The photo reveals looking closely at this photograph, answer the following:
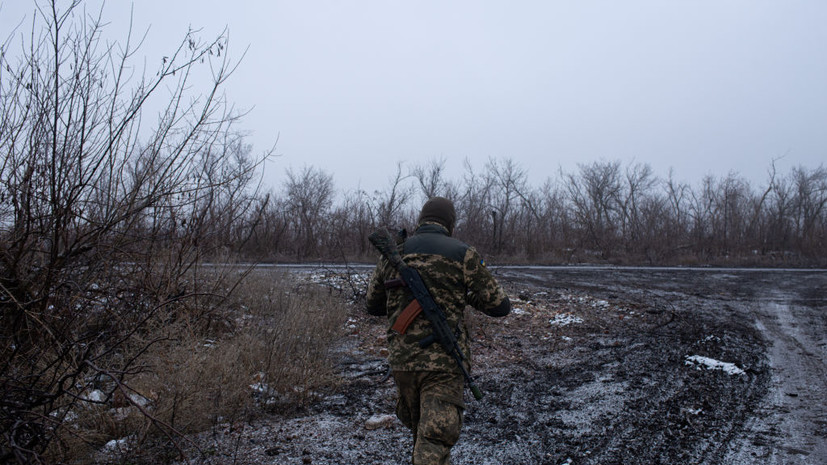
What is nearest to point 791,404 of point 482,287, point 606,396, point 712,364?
point 712,364

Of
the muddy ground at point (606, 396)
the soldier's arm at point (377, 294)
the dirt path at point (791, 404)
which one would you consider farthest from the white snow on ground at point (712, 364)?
the soldier's arm at point (377, 294)

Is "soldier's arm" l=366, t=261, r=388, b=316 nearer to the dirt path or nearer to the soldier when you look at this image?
the soldier

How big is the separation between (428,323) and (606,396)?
2.97 m

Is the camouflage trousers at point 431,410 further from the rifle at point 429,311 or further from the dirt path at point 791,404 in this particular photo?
the dirt path at point 791,404

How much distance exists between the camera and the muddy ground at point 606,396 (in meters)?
3.75

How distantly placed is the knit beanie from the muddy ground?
1.80m

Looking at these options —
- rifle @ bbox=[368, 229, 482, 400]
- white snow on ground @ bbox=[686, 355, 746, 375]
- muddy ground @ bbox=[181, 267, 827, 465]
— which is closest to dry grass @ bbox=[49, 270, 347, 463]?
muddy ground @ bbox=[181, 267, 827, 465]

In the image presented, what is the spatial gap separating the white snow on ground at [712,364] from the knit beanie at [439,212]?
4.34m

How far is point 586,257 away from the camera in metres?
20.4

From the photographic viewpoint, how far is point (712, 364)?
231 inches

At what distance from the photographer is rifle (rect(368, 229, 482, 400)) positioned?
2.90 metres

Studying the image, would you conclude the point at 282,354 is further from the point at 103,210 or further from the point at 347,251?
the point at 347,251

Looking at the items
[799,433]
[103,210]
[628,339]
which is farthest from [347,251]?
[799,433]

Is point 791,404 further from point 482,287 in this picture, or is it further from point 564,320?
point 564,320
